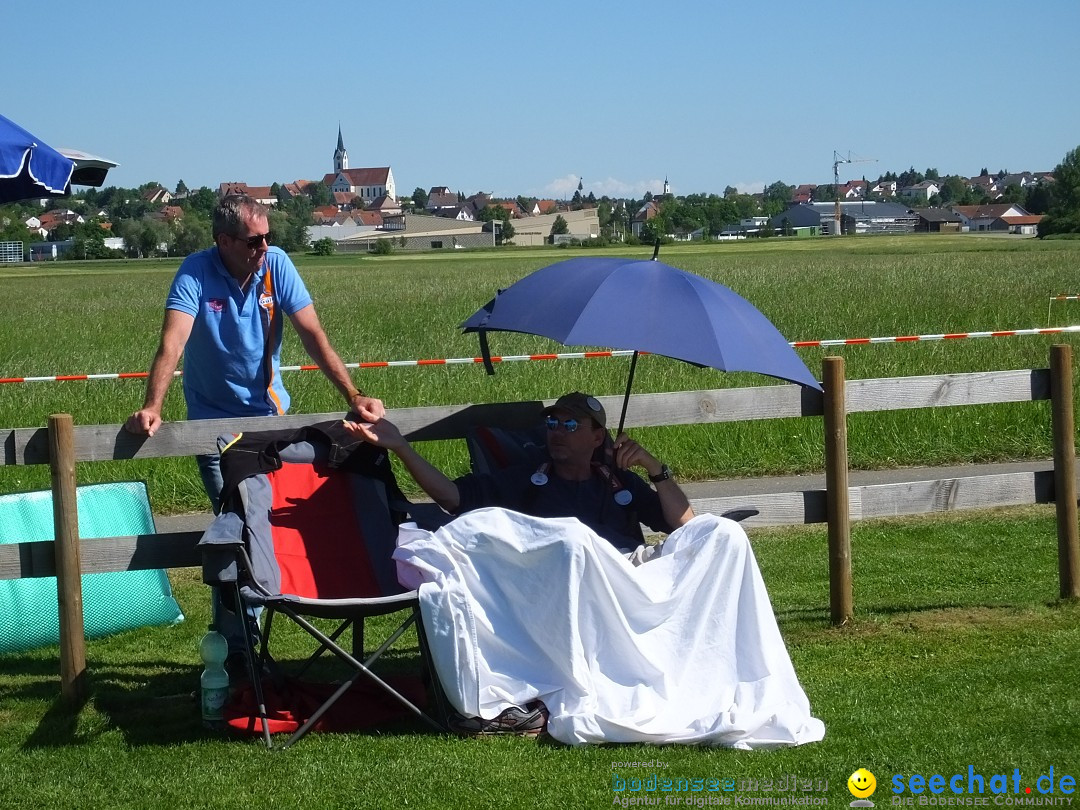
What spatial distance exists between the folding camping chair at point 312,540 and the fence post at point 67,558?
1.99 ft

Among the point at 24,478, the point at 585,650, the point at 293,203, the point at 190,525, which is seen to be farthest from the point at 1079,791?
the point at 293,203

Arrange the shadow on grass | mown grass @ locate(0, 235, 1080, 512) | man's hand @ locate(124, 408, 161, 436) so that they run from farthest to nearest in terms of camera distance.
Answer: mown grass @ locate(0, 235, 1080, 512)
man's hand @ locate(124, 408, 161, 436)
the shadow on grass

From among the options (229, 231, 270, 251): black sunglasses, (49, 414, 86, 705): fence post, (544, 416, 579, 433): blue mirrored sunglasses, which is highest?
(229, 231, 270, 251): black sunglasses

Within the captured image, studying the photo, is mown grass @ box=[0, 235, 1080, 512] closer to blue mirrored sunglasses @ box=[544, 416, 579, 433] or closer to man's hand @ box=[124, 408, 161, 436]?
man's hand @ box=[124, 408, 161, 436]

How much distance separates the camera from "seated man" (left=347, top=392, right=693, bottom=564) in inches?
199

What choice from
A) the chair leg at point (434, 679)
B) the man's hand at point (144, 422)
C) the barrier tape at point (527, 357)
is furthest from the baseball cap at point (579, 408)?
the barrier tape at point (527, 357)

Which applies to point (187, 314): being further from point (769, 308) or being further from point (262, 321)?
point (769, 308)

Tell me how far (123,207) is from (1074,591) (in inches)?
7621

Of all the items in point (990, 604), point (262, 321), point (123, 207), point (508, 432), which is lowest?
point (990, 604)

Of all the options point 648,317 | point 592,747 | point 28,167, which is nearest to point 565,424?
point 648,317

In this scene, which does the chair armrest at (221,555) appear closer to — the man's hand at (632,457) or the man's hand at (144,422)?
the man's hand at (144,422)

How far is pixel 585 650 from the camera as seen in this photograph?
446 cm

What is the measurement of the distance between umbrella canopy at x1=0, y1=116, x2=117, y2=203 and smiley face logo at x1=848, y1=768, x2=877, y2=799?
14.6 ft

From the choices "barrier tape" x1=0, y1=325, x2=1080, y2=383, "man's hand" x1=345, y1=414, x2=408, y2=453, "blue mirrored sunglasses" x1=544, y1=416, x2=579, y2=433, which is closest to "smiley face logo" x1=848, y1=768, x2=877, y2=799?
"blue mirrored sunglasses" x1=544, y1=416, x2=579, y2=433
